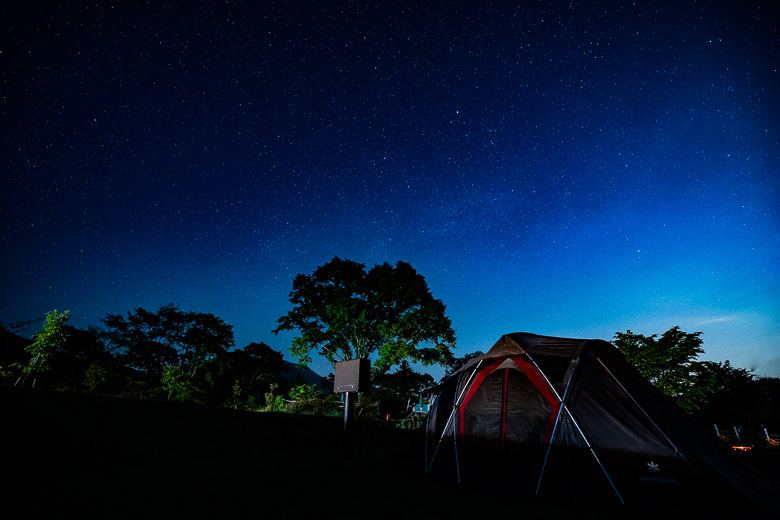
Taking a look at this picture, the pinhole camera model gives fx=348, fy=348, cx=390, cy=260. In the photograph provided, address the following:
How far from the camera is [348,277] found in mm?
23750

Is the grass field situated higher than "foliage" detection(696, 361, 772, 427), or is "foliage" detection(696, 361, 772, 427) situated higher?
"foliage" detection(696, 361, 772, 427)

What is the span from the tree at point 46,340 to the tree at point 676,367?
33.8 meters

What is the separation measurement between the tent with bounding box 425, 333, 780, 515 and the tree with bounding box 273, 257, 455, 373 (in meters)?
13.7

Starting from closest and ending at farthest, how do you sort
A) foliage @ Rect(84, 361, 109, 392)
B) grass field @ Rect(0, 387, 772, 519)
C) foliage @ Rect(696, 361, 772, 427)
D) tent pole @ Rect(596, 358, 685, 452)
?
1. grass field @ Rect(0, 387, 772, 519)
2. tent pole @ Rect(596, 358, 685, 452)
3. foliage @ Rect(84, 361, 109, 392)
4. foliage @ Rect(696, 361, 772, 427)

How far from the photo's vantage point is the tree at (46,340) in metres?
19.9

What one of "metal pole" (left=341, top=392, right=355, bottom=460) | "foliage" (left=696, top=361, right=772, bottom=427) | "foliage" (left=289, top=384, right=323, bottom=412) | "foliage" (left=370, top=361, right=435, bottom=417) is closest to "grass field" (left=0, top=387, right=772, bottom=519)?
"metal pole" (left=341, top=392, right=355, bottom=460)

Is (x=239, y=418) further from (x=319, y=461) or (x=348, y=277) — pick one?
(x=348, y=277)

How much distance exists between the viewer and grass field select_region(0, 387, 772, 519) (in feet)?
15.1

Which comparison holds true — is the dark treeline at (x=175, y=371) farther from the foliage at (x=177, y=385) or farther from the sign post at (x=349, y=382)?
the sign post at (x=349, y=382)

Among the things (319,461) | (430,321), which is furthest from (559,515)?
(430,321)

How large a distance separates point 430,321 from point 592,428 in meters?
16.4

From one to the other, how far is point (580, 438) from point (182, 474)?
299 inches

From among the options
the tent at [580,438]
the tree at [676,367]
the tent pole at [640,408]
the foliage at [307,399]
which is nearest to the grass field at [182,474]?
the tent at [580,438]

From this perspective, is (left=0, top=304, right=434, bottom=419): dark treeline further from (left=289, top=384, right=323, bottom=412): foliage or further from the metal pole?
the metal pole
